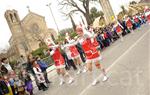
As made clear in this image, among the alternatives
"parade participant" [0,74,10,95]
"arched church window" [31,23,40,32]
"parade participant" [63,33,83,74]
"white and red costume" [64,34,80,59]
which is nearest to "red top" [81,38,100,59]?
"parade participant" [0,74,10,95]

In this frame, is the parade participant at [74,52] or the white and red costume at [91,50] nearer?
the white and red costume at [91,50]

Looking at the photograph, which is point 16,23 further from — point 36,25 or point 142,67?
point 142,67

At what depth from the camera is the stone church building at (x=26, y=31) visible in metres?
105

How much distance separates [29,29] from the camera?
11031 cm

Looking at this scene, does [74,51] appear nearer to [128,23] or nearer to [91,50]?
[91,50]

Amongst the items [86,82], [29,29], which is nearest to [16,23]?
[29,29]

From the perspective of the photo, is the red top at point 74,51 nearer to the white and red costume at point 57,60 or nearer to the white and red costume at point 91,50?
the white and red costume at point 57,60

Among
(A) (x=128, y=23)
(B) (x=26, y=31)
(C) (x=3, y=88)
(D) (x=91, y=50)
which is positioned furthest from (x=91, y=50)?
(B) (x=26, y=31)

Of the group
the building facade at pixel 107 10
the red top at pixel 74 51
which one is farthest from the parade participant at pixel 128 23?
the building facade at pixel 107 10

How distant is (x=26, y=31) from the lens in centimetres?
10950

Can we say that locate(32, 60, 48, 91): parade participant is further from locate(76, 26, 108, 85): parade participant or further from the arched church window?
the arched church window

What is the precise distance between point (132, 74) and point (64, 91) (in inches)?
110

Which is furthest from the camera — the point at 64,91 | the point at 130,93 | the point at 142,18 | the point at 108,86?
the point at 142,18

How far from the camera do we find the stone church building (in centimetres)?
10469
